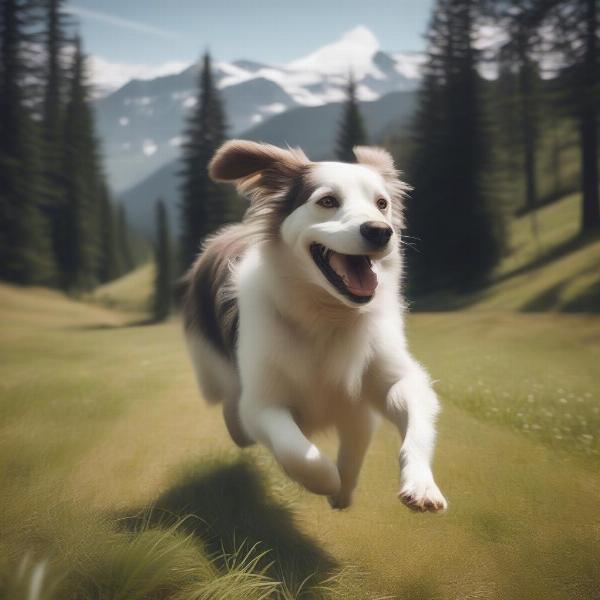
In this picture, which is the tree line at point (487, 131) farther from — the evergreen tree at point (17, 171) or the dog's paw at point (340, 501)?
the dog's paw at point (340, 501)

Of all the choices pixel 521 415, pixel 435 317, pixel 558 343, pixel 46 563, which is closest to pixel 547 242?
pixel 435 317

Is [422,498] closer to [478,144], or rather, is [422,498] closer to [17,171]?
[17,171]

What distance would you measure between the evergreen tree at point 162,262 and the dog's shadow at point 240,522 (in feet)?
50.6

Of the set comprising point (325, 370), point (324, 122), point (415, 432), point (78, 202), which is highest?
point (324, 122)

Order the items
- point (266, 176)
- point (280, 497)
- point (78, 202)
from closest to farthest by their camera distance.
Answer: point (280, 497) < point (266, 176) < point (78, 202)

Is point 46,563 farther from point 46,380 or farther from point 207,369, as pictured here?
point 207,369

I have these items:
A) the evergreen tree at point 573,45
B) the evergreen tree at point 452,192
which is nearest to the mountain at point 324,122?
the evergreen tree at point 452,192

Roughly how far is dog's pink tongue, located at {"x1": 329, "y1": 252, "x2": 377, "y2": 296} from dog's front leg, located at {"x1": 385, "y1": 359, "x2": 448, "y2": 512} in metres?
0.58

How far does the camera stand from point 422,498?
2271 millimetres

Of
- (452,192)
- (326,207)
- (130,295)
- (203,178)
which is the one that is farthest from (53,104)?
(130,295)

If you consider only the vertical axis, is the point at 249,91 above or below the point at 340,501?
above

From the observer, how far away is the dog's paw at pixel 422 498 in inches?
89.1

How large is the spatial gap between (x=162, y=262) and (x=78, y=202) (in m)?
6.04

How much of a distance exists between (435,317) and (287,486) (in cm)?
355
